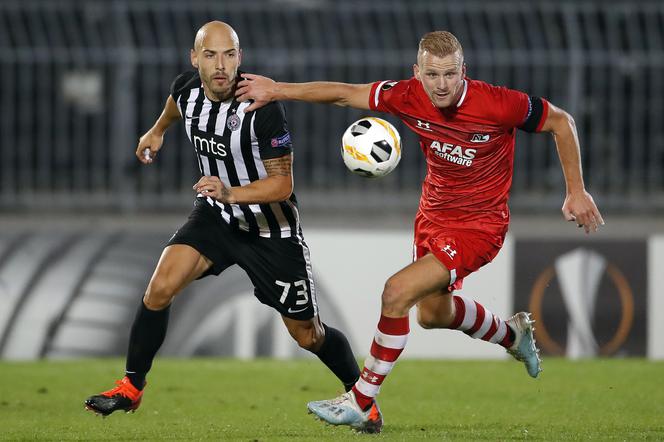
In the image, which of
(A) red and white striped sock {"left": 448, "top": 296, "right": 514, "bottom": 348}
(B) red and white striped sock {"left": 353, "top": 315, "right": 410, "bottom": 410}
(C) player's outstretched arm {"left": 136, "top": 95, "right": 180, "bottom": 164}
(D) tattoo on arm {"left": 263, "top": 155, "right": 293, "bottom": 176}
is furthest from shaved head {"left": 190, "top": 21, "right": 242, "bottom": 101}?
(A) red and white striped sock {"left": 448, "top": 296, "right": 514, "bottom": 348}

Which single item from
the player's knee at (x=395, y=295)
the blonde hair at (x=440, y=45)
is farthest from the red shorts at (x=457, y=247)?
the blonde hair at (x=440, y=45)

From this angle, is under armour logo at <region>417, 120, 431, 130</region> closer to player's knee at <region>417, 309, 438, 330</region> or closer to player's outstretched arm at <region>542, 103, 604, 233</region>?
player's outstretched arm at <region>542, 103, 604, 233</region>

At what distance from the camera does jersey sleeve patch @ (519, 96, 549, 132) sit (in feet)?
21.8

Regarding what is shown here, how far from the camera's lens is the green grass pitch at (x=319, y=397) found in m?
6.70

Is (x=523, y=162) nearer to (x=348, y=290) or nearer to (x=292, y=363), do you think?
(x=348, y=290)

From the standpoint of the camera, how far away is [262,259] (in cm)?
698

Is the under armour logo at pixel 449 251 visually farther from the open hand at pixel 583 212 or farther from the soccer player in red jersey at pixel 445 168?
the open hand at pixel 583 212

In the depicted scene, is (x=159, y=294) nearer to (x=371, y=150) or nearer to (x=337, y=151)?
(x=371, y=150)

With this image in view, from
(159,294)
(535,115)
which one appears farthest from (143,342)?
(535,115)

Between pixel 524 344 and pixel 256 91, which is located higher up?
pixel 256 91

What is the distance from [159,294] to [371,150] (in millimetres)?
1445

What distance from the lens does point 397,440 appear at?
20.6 ft

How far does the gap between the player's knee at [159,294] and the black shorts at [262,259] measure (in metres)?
0.28

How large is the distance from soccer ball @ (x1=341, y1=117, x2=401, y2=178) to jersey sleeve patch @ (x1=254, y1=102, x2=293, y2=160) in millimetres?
349
